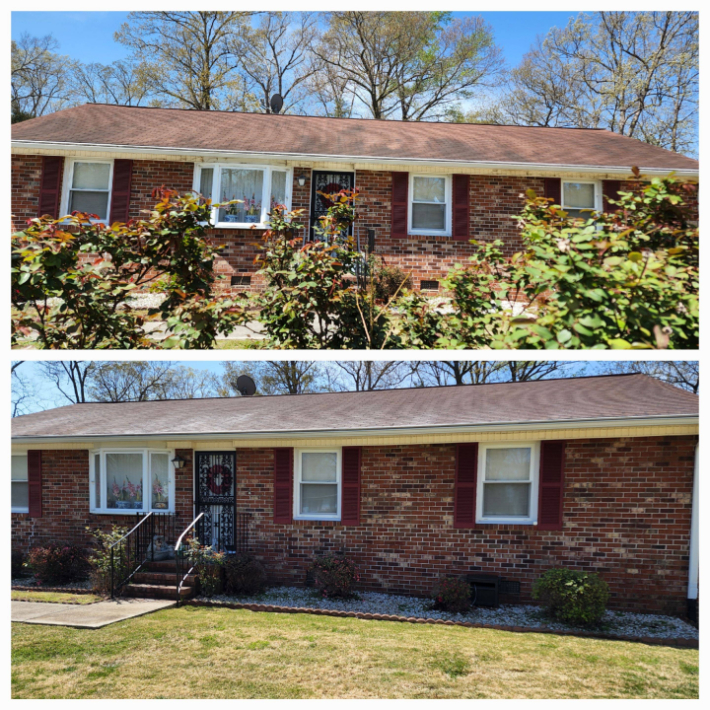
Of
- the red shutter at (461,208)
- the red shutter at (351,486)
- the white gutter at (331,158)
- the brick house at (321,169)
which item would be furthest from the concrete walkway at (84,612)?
the red shutter at (461,208)

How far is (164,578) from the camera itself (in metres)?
8.08

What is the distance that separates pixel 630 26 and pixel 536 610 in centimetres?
1404

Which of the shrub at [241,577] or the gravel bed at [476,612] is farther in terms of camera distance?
Result: the shrub at [241,577]

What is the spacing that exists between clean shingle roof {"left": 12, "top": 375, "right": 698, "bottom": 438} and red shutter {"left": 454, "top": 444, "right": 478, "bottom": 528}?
0.52 metres

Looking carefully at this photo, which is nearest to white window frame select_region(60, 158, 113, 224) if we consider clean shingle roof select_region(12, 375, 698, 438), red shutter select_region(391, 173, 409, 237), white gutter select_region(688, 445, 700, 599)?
clean shingle roof select_region(12, 375, 698, 438)

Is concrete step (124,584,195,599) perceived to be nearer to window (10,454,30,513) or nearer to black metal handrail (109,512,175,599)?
black metal handrail (109,512,175,599)

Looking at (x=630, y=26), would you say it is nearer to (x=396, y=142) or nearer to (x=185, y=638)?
(x=396, y=142)

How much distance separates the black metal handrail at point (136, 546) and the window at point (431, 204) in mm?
6815

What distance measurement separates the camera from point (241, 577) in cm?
780

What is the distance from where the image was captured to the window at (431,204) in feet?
36.4

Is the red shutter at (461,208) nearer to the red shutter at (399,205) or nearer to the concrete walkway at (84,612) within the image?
the red shutter at (399,205)

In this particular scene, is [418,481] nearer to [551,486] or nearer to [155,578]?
[551,486]

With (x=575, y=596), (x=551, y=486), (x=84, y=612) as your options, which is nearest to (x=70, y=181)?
(x=84, y=612)
